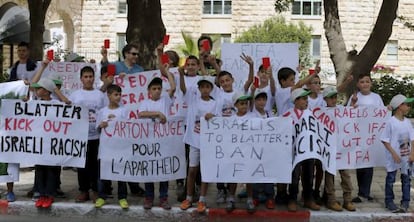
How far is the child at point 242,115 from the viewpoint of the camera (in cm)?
730

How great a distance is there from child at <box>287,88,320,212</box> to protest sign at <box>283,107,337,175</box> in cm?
10

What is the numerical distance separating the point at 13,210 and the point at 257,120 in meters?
3.31

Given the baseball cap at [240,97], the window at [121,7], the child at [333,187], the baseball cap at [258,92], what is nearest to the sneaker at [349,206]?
the child at [333,187]

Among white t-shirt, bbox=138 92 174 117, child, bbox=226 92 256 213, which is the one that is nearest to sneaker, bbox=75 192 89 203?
white t-shirt, bbox=138 92 174 117

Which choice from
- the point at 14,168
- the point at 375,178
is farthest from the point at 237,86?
the point at 14,168

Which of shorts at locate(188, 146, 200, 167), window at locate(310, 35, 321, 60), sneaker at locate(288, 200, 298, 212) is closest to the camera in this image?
sneaker at locate(288, 200, 298, 212)

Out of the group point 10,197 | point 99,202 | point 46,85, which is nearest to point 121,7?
point 46,85

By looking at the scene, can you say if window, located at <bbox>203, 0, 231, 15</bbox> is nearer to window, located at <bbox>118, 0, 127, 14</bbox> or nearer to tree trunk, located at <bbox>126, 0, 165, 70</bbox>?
window, located at <bbox>118, 0, 127, 14</bbox>

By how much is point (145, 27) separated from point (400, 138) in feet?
20.0

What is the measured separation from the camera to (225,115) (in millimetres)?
7691

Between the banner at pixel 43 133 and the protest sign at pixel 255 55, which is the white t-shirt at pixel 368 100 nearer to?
the protest sign at pixel 255 55

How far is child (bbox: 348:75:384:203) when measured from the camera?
26.6 feet

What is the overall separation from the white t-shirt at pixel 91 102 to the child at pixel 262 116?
6.60 feet

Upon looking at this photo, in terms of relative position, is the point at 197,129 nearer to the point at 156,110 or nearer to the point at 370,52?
the point at 156,110
